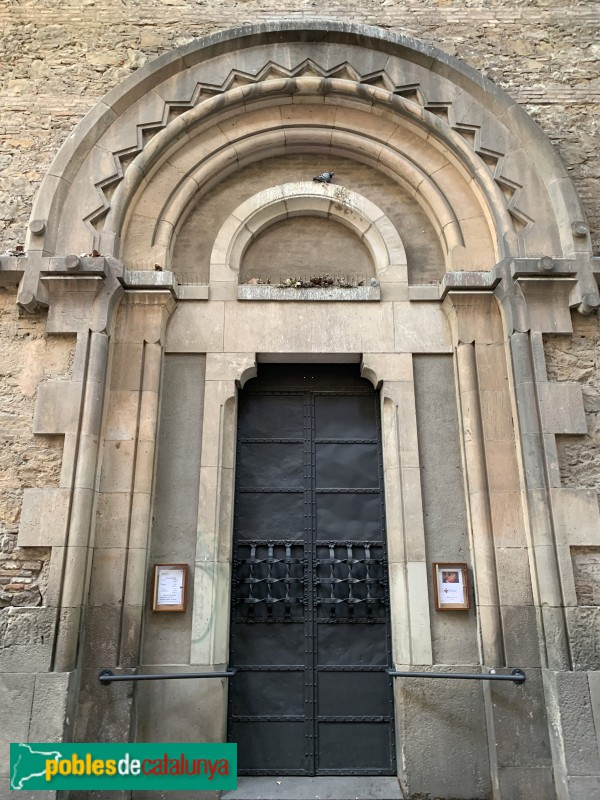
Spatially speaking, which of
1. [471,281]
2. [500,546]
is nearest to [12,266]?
[471,281]

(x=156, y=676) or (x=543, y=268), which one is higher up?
(x=543, y=268)

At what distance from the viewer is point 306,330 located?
565cm

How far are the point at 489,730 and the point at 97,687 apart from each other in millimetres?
3031

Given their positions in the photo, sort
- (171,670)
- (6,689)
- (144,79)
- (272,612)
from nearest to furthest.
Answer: (6,689) → (171,670) → (272,612) → (144,79)

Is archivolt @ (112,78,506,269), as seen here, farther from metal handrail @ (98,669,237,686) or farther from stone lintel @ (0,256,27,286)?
metal handrail @ (98,669,237,686)

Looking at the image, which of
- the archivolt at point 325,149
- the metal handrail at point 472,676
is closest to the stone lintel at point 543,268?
the archivolt at point 325,149

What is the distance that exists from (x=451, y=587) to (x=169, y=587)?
2.34m

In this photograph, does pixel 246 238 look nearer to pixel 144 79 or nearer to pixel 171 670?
pixel 144 79

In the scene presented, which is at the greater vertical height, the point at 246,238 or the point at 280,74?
the point at 280,74

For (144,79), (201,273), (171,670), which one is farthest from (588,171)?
(171,670)

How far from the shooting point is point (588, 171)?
5941 millimetres

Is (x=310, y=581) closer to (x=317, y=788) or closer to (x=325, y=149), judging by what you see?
(x=317, y=788)

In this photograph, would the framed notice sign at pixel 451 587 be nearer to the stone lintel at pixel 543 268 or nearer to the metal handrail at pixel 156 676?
the metal handrail at pixel 156 676

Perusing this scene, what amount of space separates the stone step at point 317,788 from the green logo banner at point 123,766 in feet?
0.90
